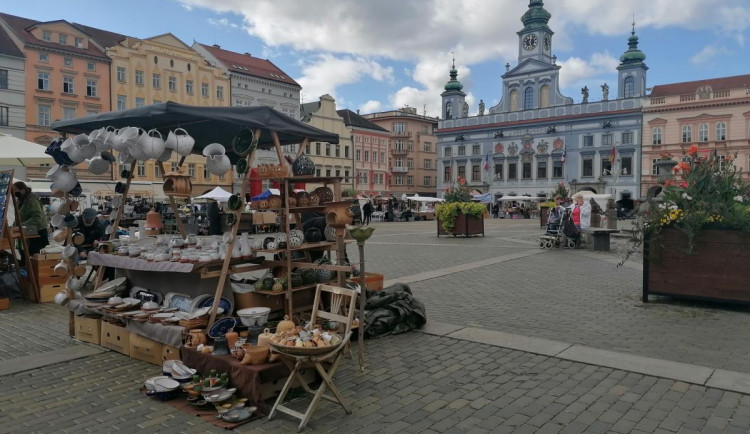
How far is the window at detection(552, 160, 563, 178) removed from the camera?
57.8 meters

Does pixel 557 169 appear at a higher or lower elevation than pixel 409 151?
lower

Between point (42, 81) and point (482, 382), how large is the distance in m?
44.9

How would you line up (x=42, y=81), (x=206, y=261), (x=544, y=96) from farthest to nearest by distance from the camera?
(x=544, y=96)
(x=42, y=81)
(x=206, y=261)

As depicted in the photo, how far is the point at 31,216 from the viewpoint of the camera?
9.49 m

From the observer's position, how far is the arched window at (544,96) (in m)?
59.2

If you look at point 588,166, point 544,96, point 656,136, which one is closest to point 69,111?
point 544,96

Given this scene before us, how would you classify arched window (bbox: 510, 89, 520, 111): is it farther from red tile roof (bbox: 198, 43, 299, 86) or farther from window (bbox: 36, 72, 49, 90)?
window (bbox: 36, 72, 49, 90)

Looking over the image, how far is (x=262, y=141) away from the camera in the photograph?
723 centimetres

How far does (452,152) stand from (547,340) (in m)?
61.3

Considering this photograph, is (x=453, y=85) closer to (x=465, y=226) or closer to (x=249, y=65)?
(x=249, y=65)

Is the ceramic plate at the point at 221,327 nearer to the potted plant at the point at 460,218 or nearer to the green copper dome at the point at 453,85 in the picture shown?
the potted plant at the point at 460,218

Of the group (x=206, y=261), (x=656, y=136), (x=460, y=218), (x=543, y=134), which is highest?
(x=543, y=134)

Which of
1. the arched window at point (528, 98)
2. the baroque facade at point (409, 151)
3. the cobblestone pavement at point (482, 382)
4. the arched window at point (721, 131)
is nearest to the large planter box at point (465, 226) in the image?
the cobblestone pavement at point (482, 382)

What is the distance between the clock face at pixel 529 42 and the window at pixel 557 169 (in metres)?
13.1
